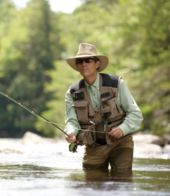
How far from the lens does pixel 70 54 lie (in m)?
43.3

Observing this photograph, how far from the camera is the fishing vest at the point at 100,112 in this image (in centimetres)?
673

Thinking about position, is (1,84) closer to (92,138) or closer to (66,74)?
(66,74)

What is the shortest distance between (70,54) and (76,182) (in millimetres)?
37563

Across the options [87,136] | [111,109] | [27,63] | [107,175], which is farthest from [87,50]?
[27,63]

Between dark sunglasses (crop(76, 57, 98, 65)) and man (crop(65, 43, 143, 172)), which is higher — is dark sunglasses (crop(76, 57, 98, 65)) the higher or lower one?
the higher one

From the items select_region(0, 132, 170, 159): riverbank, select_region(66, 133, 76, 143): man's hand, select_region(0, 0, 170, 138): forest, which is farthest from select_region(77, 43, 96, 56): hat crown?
select_region(0, 132, 170, 159): riverbank

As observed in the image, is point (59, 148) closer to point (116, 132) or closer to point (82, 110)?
point (82, 110)

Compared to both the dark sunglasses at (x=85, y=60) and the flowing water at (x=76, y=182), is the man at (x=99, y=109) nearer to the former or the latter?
the dark sunglasses at (x=85, y=60)

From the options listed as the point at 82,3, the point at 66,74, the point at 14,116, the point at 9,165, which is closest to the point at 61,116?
the point at 66,74

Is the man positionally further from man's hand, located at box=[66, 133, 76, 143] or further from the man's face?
man's hand, located at box=[66, 133, 76, 143]

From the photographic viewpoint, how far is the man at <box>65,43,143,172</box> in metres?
6.70

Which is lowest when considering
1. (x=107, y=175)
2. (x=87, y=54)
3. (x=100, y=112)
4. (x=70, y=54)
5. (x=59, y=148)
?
(x=59, y=148)

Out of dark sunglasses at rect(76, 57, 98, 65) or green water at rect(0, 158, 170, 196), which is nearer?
green water at rect(0, 158, 170, 196)

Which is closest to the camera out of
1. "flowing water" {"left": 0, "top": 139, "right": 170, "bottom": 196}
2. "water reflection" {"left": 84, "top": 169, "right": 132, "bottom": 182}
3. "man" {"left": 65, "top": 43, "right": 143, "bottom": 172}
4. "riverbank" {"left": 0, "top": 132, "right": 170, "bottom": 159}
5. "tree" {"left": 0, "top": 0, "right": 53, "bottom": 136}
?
"flowing water" {"left": 0, "top": 139, "right": 170, "bottom": 196}
